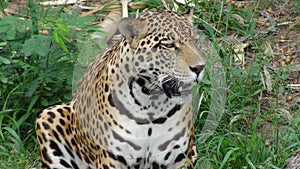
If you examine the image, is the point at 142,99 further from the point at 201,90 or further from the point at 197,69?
the point at 201,90

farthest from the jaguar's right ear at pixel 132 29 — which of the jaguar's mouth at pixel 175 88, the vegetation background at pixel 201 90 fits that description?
the vegetation background at pixel 201 90

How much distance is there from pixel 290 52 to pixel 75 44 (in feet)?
8.29

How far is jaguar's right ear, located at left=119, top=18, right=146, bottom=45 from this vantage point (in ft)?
19.7

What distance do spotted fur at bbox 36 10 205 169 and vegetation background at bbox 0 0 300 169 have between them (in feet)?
2.07

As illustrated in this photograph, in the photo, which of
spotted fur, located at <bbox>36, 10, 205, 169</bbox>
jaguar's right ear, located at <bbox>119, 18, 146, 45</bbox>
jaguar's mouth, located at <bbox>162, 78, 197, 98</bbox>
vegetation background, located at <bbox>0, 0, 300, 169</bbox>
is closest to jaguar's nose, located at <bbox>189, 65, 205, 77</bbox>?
spotted fur, located at <bbox>36, 10, 205, 169</bbox>

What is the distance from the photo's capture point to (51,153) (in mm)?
7188

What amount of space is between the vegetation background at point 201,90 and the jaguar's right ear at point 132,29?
145 cm

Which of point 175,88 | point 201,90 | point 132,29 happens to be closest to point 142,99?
point 175,88

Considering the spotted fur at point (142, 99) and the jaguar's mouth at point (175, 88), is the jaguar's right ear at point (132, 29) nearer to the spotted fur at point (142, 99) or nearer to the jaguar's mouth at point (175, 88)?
the spotted fur at point (142, 99)

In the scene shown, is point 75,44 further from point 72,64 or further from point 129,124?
point 129,124

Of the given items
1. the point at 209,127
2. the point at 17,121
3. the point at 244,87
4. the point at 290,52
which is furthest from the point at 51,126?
the point at 290,52

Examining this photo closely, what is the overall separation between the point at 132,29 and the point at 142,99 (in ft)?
1.86

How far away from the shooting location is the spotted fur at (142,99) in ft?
19.7

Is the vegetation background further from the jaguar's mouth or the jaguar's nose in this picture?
the jaguar's nose
